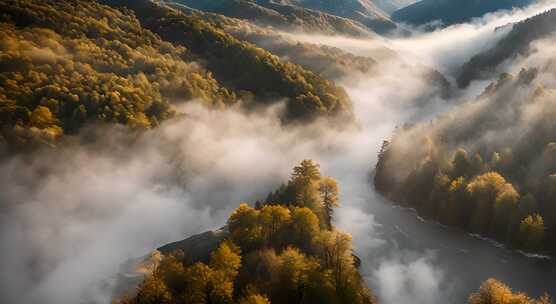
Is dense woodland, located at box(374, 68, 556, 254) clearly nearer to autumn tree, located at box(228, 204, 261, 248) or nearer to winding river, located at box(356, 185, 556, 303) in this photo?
winding river, located at box(356, 185, 556, 303)

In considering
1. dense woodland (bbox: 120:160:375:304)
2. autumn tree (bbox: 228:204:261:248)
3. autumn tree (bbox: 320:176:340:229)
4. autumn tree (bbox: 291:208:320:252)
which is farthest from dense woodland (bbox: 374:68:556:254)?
autumn tree (bbox: 228:204:261:248)

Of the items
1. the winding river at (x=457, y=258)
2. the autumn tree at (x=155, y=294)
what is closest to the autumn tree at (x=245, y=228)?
the autumn tree at (x=155, y=294)

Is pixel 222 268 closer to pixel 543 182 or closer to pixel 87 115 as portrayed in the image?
pixel 543 182

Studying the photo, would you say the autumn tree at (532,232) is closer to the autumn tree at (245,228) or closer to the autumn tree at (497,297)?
the autumn tree at (497,297)

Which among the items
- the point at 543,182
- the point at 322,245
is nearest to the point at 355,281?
the point at 322,245

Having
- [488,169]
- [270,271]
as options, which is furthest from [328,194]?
[488,169]

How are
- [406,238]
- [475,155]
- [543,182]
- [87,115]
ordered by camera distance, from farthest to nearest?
[87,115] → [475,155] → [406,238] → [543,182]

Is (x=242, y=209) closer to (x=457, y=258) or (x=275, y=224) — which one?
(x=275, y=224)
